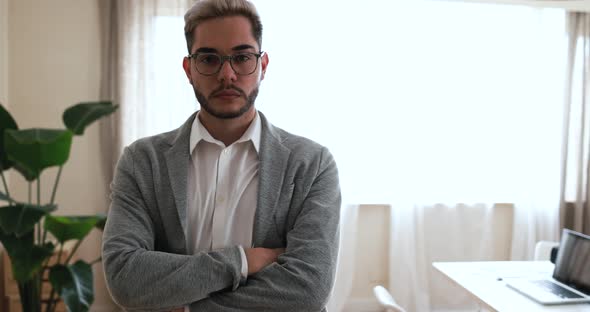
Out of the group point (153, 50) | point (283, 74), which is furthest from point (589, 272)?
point (153, 50)

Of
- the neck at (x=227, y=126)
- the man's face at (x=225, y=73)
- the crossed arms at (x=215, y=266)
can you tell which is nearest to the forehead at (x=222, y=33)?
the man's face at (x=225, y=73)

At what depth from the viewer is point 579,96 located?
4.20m

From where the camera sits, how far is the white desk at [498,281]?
226cm

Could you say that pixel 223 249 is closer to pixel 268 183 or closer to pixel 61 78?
pixel 268 183

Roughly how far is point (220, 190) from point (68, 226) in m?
0.75

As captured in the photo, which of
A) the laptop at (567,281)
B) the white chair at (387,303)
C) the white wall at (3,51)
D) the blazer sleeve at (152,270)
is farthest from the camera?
the white wall at (3,51)

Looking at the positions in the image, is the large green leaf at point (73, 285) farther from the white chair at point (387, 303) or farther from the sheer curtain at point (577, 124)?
the sheer curtain at point (577, 124)

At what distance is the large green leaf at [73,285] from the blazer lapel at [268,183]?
2.21 feet

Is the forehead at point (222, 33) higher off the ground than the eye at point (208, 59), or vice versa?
the forehead at point (222, 33)

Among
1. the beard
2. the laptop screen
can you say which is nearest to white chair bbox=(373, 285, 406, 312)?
the laptop screen

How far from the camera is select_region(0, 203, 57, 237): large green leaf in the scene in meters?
0.74

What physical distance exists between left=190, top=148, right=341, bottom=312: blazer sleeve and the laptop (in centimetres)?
141

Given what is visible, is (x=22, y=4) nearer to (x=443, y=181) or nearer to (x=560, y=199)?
(x=443, y=181)

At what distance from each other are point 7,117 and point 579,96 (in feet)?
14.8
